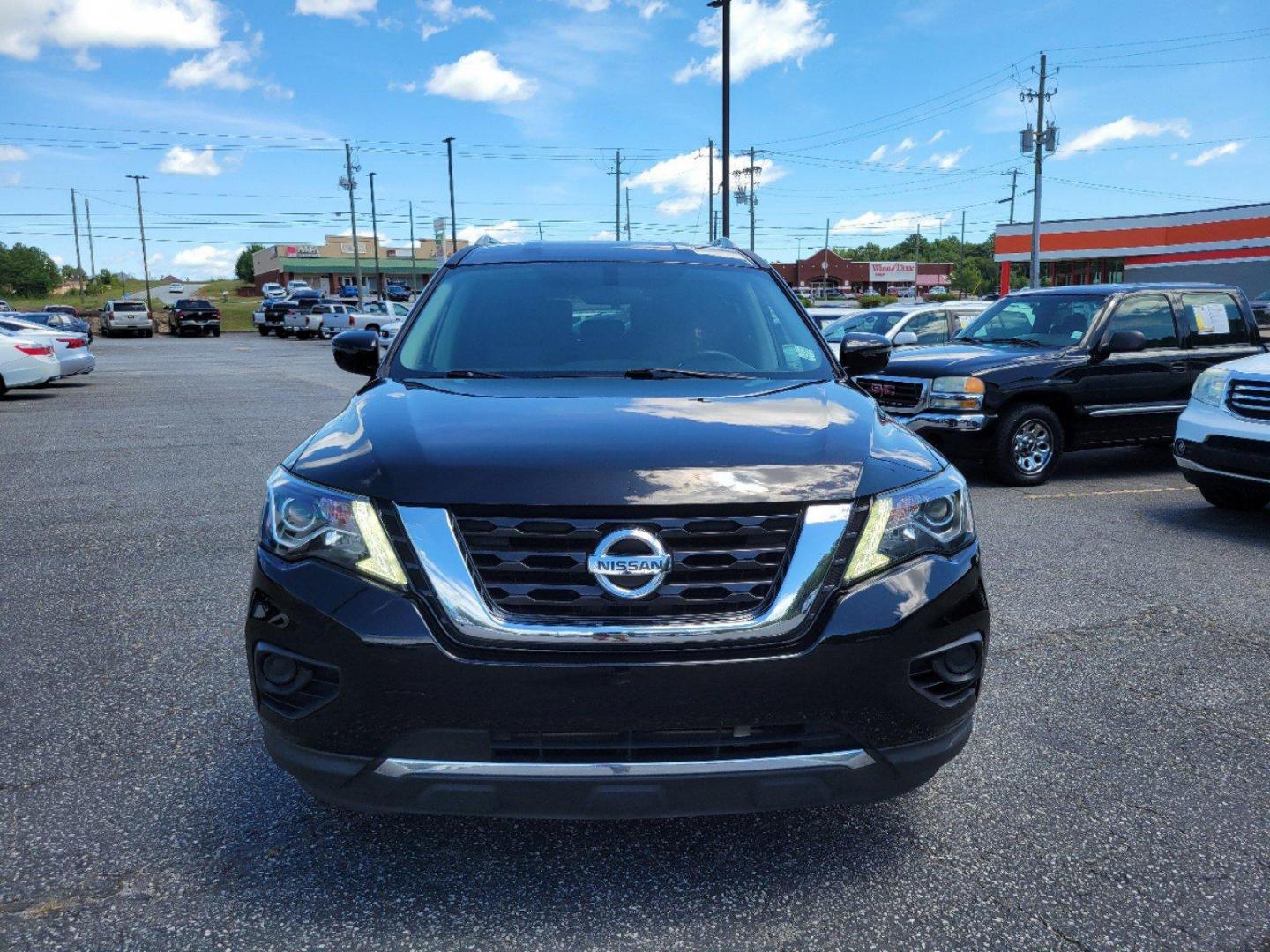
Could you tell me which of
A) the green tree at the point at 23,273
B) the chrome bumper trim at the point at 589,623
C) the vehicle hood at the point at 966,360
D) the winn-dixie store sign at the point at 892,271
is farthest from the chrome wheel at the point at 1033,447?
the green tree at the point at 23,273

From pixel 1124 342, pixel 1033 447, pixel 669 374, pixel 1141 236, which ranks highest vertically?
pixel 1141 236

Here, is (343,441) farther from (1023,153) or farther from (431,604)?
(1023,153)

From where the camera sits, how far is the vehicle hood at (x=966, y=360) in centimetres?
858

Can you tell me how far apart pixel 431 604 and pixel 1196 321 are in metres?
9.54

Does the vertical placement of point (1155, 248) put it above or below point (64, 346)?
above

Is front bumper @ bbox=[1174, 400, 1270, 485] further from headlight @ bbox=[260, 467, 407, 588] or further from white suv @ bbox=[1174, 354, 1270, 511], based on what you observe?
headlight @ bbox=[260, 467, 407, 588]

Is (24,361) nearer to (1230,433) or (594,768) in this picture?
(1230,433)

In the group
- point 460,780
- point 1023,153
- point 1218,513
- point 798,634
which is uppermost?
point 1023,153

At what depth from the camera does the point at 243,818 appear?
299 centimetres

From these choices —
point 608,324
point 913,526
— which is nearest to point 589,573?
point 913,526

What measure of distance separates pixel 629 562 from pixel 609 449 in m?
0.34

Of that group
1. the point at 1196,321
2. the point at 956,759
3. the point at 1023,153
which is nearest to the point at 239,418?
the point at 1196,321

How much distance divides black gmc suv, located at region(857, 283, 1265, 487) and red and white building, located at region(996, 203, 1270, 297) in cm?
4047

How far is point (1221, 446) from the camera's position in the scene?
22.6 feet
